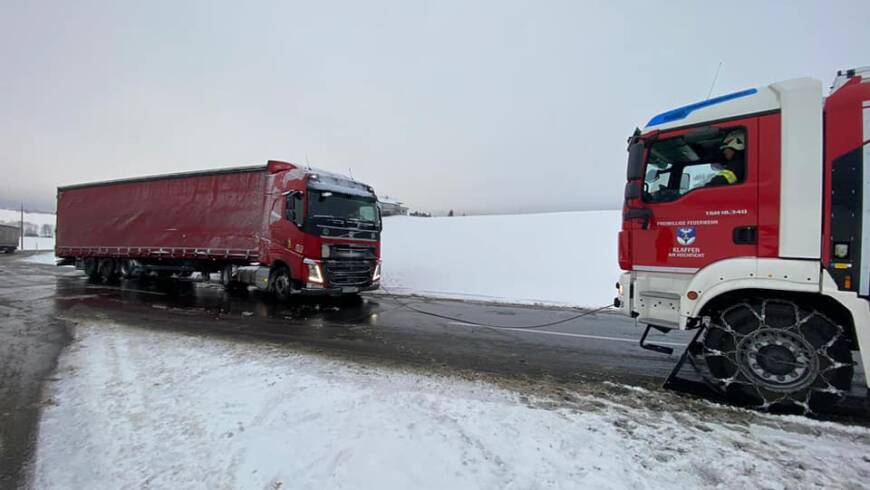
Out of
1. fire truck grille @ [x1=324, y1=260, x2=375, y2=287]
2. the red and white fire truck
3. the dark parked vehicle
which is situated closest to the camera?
the red and white fire truck

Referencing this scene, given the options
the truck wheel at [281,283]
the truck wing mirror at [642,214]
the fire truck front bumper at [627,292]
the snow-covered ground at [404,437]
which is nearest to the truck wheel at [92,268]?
the truck wheel at [281,283]

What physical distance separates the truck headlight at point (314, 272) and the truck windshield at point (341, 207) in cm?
115

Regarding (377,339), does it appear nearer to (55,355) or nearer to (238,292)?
(55,355)

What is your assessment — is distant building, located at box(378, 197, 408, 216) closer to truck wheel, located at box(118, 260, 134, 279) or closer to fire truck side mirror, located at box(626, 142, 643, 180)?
truck wheel, located at box(118, 260, 134, 279)

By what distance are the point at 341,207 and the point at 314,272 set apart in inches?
72.3

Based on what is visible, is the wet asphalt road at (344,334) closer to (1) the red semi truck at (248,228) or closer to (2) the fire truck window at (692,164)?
(1) the red semi truck at (248,228)

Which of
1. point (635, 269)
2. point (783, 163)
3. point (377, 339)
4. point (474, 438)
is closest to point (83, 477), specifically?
point (474, 438)

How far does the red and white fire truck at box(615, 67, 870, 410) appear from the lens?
332 cm

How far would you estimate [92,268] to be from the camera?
51.5 feet

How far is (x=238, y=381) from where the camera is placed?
426 cm

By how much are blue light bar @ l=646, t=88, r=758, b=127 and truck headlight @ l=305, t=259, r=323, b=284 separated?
7389 millimetres

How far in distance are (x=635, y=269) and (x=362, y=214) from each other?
749 cm

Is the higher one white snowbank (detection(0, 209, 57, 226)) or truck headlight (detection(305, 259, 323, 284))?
white snowbank (detection(0, 209, 57, 226))

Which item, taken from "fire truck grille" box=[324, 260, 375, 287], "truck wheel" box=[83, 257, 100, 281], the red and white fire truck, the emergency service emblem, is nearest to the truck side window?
"fire truck grille" box=[324, 260, 375, 287]
